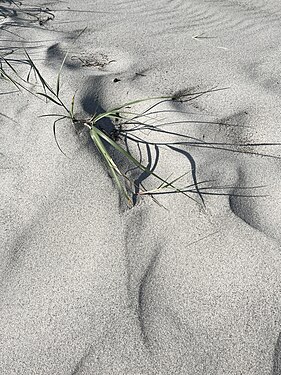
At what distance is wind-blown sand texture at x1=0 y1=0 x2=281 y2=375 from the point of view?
1.15 meters

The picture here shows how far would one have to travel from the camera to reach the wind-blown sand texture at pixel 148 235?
115 centimetres

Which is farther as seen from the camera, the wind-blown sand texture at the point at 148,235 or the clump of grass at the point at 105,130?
the clump of grass at the point at 105,130

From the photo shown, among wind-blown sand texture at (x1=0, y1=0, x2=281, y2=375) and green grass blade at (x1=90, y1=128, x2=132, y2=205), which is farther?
green grass blade at (x1=90, y1=128, x2=132, y2=205)

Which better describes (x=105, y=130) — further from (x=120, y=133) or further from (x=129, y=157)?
(x=129, y=157)

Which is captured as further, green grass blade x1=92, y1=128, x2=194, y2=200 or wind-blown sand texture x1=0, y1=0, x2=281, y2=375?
green grass blade x1=92, y1=128, x2=194, y2=200

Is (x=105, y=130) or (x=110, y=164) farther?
(x=105, y=130)

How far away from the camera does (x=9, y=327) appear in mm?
1199

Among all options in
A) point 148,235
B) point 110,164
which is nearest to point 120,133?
point 110,164

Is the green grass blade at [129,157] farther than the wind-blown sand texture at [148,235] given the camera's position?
Yes

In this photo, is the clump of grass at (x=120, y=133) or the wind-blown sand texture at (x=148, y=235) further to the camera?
the clump of grass at (x=120, y=133)

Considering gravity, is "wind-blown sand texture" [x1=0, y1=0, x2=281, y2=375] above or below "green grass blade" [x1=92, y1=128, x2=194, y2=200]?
below

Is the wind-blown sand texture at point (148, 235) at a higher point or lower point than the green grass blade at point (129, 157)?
lower

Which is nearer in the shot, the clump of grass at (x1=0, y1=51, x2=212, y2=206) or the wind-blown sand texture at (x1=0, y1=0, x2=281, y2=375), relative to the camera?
the wind-blown sand texture at (x1=0, y1=0, x2=281, y2=375)

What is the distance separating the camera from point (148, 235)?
1368mm
